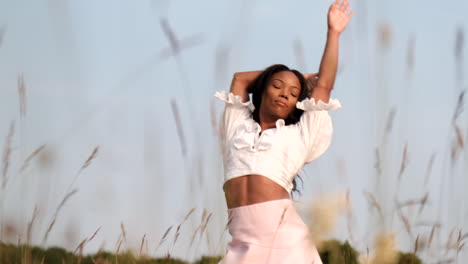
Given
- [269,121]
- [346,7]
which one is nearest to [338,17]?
[346,7]

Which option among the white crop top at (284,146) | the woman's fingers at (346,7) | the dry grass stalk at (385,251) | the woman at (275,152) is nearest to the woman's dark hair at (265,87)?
the woman at (275,152)

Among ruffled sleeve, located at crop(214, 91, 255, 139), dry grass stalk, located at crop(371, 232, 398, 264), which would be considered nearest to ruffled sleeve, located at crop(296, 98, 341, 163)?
ruffled sleeve, located at crop(214, 91, 255, 139)

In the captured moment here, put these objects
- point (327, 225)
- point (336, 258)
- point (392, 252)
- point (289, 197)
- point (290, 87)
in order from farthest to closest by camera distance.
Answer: point (290, 87), point (289, 197), point (336, 258), point (392, 252), point (327, 225)

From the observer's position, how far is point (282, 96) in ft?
7.48

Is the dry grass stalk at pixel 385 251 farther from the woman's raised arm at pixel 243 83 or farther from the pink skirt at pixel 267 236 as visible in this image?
the woman's raised arm at pixel 243 83

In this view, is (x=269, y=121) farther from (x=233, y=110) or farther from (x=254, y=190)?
(x=254, y=190)

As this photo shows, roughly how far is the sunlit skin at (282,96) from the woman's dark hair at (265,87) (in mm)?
34

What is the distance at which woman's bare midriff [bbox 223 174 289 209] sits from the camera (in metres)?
2.10

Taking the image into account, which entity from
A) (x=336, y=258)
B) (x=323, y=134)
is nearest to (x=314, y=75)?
(x=323, y=134)

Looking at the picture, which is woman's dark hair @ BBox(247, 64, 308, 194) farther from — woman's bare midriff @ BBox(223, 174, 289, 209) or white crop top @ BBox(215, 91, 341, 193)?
woman's bare midriff @ BBox(223, 174, 289, 209)

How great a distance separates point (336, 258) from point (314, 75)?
38.2 inches

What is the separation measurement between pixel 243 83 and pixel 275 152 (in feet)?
1.62

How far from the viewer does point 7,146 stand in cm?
175

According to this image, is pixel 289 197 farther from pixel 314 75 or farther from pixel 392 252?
pixel 392 252
